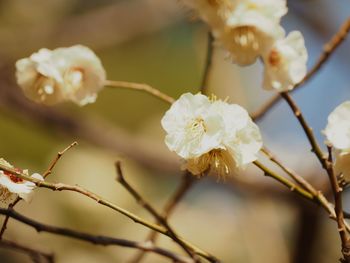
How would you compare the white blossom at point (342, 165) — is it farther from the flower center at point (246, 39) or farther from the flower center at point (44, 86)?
the flower center at point (44, 86)

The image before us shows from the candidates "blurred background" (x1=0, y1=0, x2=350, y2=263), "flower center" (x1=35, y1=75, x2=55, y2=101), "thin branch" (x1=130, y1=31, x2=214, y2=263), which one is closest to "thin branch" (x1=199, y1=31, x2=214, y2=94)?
"thin branch" (x1=130, y1=31, x2=214, y2=263)

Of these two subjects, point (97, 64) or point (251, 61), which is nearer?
point (251, 61)

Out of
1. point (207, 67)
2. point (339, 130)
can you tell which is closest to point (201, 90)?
point (207, 67)

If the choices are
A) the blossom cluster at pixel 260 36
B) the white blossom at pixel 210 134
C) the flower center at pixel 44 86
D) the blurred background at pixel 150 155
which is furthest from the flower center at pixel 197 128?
the blurred background at pixel 150 155

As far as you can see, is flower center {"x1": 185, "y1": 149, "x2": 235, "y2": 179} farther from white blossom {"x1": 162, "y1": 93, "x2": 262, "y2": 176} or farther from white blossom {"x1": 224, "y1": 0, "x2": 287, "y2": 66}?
white blossom {"x1": 224, "y1": 0, "x2": 287, "y2": 66}

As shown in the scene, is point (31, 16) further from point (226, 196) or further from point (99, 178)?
point (226, 196)

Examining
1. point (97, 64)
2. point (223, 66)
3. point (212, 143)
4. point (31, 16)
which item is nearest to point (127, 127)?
point (31, 16)

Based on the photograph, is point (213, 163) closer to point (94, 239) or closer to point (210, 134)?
point (210, 134)
